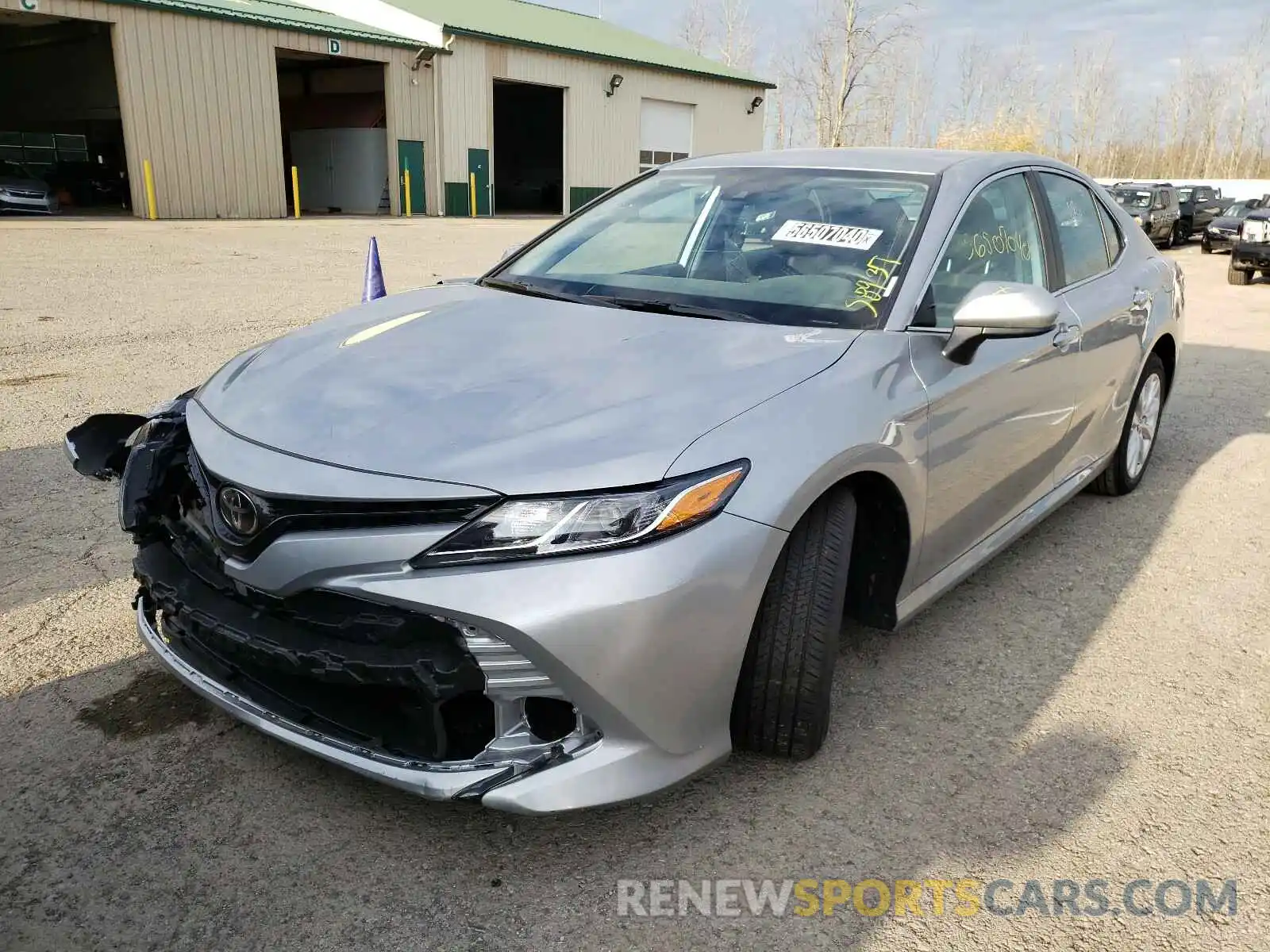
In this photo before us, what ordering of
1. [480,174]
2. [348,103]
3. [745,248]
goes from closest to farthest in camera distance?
[745,248] → [480,174] → [348,103]

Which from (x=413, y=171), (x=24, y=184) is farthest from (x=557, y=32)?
(x=24, y=184)

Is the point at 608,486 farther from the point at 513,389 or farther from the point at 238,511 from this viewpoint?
the point at 238,511

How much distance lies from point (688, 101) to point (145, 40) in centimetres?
1765

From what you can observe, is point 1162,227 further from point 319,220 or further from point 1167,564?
point 1167,564

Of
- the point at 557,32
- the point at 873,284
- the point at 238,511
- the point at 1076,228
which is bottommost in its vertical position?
the point at 238,511

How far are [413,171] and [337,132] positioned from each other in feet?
14.9

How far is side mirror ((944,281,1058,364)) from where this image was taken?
111 inches

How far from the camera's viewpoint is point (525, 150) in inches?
1447

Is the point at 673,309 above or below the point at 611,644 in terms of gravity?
above

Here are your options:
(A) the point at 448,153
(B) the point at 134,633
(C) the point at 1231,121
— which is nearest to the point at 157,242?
(A) the point at 448,153

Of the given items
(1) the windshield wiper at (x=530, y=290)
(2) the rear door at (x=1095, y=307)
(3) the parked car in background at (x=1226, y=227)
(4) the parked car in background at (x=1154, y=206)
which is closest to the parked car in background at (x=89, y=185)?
(4) the parked car in background at (x=1154, y=206)

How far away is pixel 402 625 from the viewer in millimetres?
2080

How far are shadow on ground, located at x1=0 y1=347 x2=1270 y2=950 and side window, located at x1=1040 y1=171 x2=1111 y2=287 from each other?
1.63m

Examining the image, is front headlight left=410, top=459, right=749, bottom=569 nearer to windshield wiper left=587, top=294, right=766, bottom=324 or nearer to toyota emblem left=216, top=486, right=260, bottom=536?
toyota emblem left=216, top=486, right=260, bottom=536
